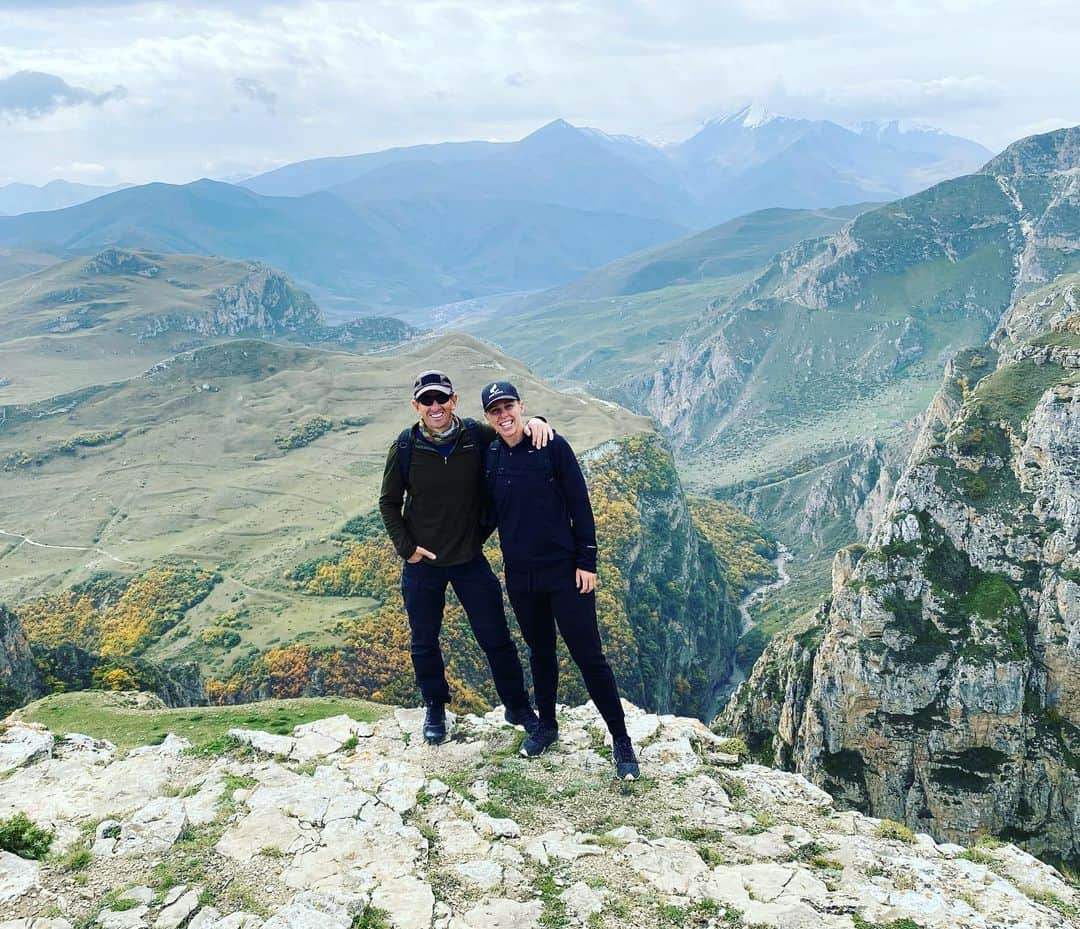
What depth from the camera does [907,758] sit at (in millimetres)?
66188

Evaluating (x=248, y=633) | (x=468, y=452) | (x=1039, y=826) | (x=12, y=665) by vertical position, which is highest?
(x=468, y=452)

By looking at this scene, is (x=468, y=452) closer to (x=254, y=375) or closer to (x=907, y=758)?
(x=907, y=758)

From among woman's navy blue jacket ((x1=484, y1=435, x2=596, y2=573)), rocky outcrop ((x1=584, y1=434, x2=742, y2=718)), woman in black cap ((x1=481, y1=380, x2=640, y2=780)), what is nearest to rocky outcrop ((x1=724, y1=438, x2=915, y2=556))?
rocky outcrop ((x1=584, y1=434, x2=742, y2=718))

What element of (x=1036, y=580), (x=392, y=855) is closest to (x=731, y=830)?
Answer: (x=392, y=855)

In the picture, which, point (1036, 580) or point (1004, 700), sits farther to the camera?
point (1036, 580)

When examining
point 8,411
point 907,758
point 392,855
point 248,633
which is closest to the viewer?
point 392,855

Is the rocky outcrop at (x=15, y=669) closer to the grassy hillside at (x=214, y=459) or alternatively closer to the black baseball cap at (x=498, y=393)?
the black baseball cap at (x=498, y=393)

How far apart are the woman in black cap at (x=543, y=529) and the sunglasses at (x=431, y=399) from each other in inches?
24.4

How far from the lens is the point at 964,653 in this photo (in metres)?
66.3

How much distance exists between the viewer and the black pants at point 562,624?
1147 centimetres

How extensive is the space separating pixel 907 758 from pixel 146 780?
69879 millimetres

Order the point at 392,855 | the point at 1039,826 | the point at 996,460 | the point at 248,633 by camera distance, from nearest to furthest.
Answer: the point at 392,855
the point at 1039,826
the point at 996,460
the point at 248,633

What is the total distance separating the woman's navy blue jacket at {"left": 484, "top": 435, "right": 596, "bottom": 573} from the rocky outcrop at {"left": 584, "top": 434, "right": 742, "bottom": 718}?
3586 inches

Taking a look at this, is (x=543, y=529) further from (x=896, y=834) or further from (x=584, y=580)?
(x=896, y=834)
